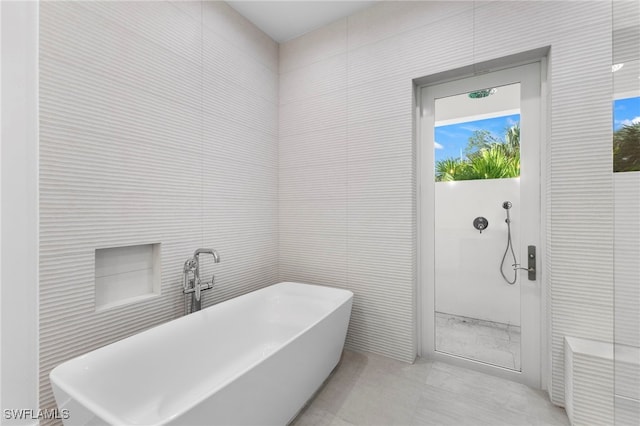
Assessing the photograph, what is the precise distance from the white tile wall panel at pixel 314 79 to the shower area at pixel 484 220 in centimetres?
80

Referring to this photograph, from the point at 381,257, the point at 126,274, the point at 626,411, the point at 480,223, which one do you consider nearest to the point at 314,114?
the point at 381,257

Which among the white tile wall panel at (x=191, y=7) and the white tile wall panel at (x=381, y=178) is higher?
the white tile wall panel at (x=191, y=7)

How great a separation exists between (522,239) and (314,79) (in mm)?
2203

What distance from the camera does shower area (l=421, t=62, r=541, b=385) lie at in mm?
1937

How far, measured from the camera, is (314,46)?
2.62 m

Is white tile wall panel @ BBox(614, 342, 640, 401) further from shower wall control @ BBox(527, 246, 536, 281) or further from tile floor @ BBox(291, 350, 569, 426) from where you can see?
shower wall control @ BBox(527, 246, 536, 281)

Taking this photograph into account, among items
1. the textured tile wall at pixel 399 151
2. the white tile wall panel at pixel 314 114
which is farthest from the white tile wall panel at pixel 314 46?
the white tile wall panel at pixel 314 114

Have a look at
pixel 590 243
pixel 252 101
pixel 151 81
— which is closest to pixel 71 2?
pixel 151 81

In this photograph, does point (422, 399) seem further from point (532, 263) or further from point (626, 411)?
point (532, 263)

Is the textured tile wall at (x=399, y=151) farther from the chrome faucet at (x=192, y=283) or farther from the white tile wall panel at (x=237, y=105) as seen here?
the chrome faucet at (x=192, y=283)

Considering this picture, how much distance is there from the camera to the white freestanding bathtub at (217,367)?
102 cm

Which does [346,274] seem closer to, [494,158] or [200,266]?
[200,266]

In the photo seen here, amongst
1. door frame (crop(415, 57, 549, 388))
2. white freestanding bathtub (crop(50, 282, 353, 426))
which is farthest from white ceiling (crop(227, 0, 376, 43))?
white freestanding bathtub (crop(50, 282, 353, 426))

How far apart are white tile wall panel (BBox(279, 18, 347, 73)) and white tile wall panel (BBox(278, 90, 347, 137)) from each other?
373 mm
